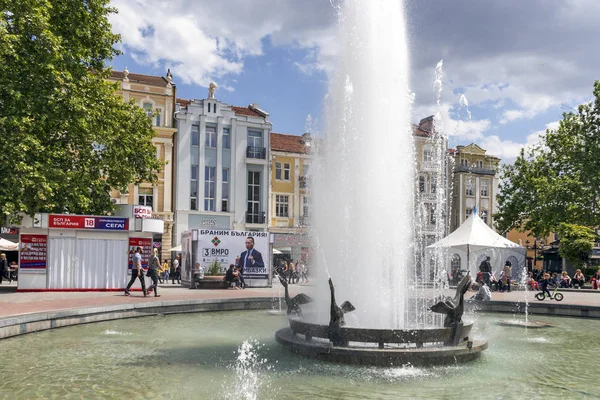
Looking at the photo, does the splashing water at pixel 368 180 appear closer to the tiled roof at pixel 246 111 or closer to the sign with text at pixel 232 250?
the sign with text at pixel 232 250

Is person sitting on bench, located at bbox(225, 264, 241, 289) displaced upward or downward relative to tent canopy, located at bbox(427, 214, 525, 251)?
downward

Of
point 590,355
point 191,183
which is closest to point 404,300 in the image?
point 590,355

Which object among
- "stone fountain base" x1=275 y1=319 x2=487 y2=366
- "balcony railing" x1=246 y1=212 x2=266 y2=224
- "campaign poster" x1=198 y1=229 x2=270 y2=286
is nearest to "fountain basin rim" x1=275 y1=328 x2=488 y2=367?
"stone fountain base" x1=275 y1=319 x2=487 y2=366

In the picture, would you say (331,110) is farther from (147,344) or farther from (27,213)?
(27,213)

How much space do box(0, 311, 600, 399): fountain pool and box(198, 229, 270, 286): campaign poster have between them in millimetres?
16521

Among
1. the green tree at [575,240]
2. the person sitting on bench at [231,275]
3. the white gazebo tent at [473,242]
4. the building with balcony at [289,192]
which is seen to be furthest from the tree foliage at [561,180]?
the person sitting on bench at [231,275]

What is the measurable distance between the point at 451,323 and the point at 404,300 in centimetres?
236

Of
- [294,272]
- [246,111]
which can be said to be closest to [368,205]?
[294,272]

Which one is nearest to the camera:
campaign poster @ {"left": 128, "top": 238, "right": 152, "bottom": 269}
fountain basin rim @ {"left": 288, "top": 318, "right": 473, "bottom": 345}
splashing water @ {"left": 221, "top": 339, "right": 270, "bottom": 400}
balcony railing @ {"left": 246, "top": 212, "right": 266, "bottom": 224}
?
splashing water @ {"left": 221, "top": 339, "right": 270, "bottom": 400}

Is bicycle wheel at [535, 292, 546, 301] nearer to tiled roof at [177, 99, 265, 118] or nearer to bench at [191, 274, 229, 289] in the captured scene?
bench at [191, 274, 229, 289]

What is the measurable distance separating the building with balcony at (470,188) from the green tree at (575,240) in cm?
2740

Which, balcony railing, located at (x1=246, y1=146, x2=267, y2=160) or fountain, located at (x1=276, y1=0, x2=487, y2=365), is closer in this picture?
fountain, located at (x1=276, y1=0, x2=487, y2=365)

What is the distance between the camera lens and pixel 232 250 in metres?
30.5

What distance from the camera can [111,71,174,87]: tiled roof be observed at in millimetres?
48194
